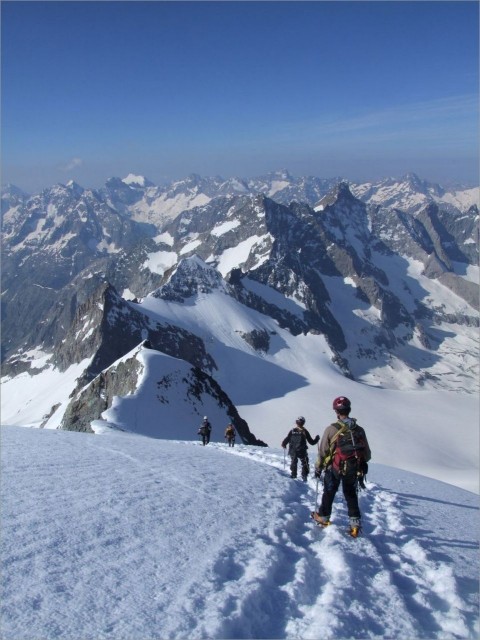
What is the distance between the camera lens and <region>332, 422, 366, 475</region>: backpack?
9172 mm

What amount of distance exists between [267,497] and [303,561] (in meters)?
3.53

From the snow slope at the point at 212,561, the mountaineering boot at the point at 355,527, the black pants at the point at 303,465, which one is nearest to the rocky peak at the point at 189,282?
the black pants at the point at 303,465

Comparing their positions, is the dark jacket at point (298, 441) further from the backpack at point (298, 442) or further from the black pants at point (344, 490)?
the black pants at point (344, 490)

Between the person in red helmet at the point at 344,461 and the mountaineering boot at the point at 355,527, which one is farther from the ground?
the person in red helmet at the point at 344,461

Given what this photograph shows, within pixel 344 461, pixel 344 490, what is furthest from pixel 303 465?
pixel 344 461

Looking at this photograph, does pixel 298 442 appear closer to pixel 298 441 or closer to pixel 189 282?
pixel 298 441

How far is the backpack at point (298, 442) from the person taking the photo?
1455 centimetres

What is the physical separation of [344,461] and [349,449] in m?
0.27

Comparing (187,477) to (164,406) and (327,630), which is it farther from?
(164,406)

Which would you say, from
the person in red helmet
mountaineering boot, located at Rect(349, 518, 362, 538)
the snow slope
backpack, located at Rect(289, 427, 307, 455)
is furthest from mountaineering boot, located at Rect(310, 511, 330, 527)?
backpack, located at Rect(289, 427, 307, 455)

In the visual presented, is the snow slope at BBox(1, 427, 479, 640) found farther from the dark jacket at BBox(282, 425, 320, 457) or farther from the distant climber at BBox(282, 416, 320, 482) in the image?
the dark jacket at BBox(282, 425, 320, 457)

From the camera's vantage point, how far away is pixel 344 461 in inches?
362

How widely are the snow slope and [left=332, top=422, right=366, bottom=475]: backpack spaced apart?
1326mm

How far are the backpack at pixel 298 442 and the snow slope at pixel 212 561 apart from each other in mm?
2582
